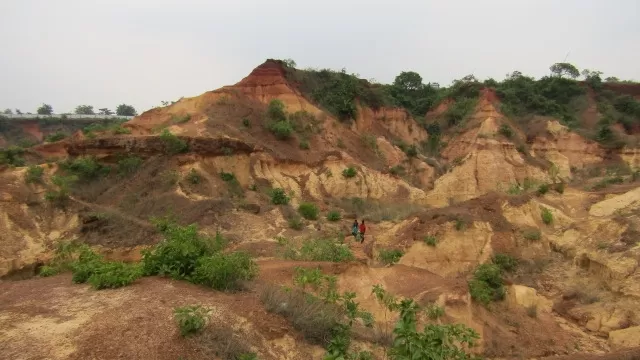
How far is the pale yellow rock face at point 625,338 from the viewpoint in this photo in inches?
406

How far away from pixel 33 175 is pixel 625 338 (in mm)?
20390

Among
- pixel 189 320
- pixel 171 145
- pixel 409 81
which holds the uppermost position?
pixel 409 81

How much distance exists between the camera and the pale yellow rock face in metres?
10.3

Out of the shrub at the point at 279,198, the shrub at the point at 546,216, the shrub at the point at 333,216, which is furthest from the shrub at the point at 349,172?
the shrub at the point at 546,216

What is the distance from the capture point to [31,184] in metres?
18.5

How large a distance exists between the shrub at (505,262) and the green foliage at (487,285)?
3.29ft

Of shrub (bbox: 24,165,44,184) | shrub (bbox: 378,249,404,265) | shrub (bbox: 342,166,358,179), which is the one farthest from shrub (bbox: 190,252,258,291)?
shrub (bbox: 342,166,358,179)

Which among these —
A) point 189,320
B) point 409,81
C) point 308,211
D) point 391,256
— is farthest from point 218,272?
point 409,81

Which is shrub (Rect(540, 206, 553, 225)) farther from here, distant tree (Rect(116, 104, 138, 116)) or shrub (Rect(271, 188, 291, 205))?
distant tree (Rect(116, 104, 138, 116))

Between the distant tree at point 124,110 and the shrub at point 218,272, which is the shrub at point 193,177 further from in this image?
the distant tree at point 124,110

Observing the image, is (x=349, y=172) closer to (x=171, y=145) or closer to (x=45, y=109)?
(x=171, y=145)

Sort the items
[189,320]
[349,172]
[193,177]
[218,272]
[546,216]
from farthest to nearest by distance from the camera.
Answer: [349,172], [193,177], [546,216], [218,272], [189,320]

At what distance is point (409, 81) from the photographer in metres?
41.6

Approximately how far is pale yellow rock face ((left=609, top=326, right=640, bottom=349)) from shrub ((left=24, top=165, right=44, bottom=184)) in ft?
65.5
